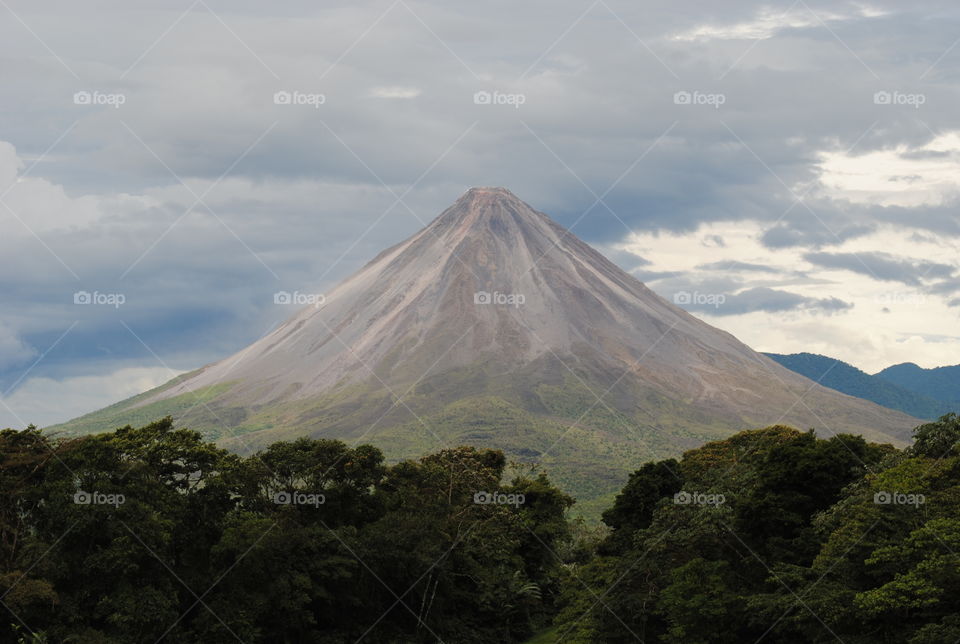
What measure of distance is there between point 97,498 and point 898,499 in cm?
2302

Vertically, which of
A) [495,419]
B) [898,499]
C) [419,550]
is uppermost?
[495,419]

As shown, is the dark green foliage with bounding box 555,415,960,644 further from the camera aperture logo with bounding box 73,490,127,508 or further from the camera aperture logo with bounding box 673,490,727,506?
the camera aperture logo with bounding box 73,490,127,508

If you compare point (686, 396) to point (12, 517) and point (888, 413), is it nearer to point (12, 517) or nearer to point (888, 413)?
point (888, 413)

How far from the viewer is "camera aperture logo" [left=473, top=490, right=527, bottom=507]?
45369 millimetres

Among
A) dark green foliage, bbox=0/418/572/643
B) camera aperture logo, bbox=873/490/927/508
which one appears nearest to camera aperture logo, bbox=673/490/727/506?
camera aperture logo, bbox=873/490/927/508

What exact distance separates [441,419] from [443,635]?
4685 inches

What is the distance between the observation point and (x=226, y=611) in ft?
113

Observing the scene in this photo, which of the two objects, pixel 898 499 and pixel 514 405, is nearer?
pixel 898 499

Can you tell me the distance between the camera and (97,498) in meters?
32.6

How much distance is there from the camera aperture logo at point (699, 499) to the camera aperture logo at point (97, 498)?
19189mm

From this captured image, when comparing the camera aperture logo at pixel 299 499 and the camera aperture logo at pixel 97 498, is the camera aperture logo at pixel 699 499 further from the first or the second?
the camera aperture logo at pixel 97 498

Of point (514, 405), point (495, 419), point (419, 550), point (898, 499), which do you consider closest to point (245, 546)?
point (419, 550)

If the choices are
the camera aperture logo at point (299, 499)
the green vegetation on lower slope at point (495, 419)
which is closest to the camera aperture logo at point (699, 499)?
the camera aperture logo at point (299, 499)

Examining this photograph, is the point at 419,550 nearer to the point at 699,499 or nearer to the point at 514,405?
the point at 699,499
